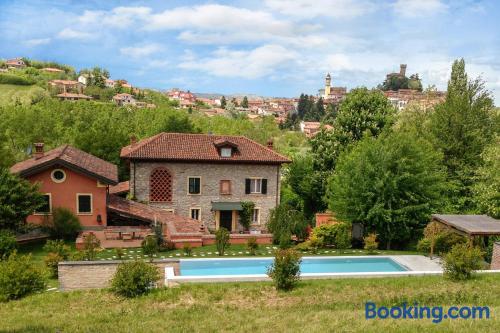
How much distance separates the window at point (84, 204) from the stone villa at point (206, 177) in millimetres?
4599

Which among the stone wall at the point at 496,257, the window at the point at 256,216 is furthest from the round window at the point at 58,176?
the stone wall at the point at 496,257

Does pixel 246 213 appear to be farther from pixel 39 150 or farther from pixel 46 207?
pixel 39 150

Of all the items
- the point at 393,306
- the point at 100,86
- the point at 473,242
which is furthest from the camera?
the point at 100,86

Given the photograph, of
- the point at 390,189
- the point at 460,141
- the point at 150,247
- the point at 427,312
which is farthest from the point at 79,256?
the point at 460,141

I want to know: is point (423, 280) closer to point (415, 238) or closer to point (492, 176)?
point (415, 238)

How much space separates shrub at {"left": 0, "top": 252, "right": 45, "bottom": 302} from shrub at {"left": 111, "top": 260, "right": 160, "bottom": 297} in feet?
9.24

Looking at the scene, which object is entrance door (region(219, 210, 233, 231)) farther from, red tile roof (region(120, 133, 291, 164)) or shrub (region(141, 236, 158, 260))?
shrub (region(141, 236, 158, 260))

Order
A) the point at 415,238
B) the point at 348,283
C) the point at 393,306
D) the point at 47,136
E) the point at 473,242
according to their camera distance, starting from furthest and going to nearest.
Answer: the point at 47,136 < the point at 415,238 < the point at 473,242 < the point at 348,283 < the point at 393,306

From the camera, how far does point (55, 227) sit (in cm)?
2394

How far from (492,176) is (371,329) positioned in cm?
1834

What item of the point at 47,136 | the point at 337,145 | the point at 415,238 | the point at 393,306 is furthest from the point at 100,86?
the point at 393,306

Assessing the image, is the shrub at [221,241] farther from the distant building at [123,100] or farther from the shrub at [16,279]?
the distant building at [123,100]

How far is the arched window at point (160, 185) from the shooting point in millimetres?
29734

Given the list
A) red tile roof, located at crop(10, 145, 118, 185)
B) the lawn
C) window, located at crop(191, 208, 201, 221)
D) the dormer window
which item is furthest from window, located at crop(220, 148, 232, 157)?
the lawn
